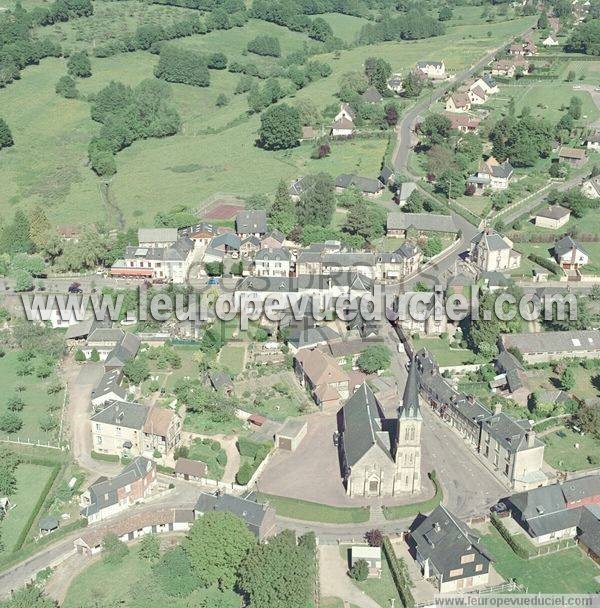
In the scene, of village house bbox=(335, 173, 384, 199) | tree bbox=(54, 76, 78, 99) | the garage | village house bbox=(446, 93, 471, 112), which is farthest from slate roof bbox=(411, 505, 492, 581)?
tree bbox=(54, 76, 78, 99)

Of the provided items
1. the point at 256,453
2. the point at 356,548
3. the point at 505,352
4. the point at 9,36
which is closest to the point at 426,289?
the point at 505,352

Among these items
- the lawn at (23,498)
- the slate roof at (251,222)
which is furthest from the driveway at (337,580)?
the slate roof at (251,222)

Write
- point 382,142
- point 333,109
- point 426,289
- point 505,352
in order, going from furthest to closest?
point 333,109 → point 382,142 → point 426,289 → point 505,352

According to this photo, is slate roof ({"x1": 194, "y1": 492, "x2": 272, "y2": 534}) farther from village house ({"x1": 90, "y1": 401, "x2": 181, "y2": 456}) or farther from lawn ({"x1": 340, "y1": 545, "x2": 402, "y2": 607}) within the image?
village house ({"x1": 90, "y1": 401, "x2": 181, "y2": 456})

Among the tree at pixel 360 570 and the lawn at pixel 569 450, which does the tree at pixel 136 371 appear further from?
the lawn at pixel 569 450

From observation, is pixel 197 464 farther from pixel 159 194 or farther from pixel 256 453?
pixel 159 194
